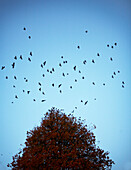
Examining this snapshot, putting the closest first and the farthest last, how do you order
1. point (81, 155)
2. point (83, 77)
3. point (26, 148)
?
point (81, 155)
point (26, 148)
point (83, 77)

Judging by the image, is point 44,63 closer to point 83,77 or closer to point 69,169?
point 83,77

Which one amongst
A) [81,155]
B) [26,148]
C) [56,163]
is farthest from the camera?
[26,148]

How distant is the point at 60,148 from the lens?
76.0 feet

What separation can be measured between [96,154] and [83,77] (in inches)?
420

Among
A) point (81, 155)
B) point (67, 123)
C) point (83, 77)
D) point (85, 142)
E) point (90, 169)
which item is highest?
point (83, 77)

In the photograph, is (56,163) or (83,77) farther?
(83,77)

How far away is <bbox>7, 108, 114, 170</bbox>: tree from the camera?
22.0 meters

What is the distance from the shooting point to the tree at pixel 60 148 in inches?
866

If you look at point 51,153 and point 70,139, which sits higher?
point 70,139

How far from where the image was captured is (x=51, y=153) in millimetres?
22406

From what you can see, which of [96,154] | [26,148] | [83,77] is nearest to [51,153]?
[26,148]

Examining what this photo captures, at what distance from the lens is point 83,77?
91.1 ft

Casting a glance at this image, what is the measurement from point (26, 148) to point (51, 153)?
432 centimetres

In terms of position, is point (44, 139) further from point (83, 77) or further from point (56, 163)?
point (83, 77)
